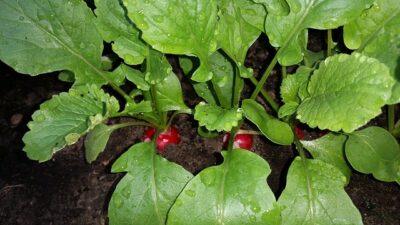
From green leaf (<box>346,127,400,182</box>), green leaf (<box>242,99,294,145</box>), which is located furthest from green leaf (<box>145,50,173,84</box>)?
green leaf (<box>346,127,400,182</box>)

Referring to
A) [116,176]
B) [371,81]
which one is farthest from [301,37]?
[116,176]

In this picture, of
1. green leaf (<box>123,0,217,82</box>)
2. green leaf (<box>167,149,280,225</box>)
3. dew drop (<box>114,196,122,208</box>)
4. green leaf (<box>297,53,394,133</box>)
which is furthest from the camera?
dew drop (<box>114,196,122,208</box>)

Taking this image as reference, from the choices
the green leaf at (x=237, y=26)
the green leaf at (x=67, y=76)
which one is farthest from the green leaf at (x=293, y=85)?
the green leaf at (x=67, y=76)

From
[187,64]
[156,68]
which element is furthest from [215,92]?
[156,68]

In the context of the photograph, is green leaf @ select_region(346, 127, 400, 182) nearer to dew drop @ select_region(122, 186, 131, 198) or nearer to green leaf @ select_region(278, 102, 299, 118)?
green leaf @ select_region(278, 102, 299, 118)

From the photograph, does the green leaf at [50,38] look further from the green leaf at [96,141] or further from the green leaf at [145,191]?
the green leaf at [145,191]

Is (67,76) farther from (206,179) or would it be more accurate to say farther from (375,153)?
(375,153)

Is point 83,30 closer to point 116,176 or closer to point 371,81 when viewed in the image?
point 116,176
